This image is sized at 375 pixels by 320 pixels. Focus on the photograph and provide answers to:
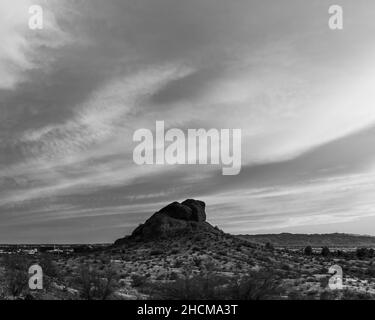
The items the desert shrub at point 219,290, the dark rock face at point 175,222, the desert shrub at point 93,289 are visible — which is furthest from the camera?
the dark rock face at point 175,222

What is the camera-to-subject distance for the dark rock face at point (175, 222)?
83375mm

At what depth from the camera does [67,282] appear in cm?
3688

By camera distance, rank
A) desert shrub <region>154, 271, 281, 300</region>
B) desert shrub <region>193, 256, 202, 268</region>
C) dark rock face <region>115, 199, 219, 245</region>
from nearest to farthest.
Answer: desert shrub <region>154, 271, 281, 300</region>
desert shrub <region>193, 256, 202, 268</region>
dark rock face <region>115, 199, 219, 245</region>

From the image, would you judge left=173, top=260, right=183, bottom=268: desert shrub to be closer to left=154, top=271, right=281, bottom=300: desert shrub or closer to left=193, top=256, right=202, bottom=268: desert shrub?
left=193, top=256, right=202, bottom=268: desert shrub

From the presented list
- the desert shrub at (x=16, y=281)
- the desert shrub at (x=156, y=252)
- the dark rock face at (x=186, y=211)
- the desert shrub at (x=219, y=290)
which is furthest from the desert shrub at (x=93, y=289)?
the dark rock face at (x=186, y=211)

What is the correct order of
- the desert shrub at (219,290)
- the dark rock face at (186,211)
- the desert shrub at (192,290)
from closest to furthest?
the desert shrub at (192,290)
the desert shrub at (219,290)
the dark rock face at (186,211)

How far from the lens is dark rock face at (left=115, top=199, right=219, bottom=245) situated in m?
83.4

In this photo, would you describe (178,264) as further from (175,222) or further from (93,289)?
(93,289)

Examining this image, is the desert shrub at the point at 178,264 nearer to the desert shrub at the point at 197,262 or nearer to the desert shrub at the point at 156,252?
the desert shrub at the point at 197,262

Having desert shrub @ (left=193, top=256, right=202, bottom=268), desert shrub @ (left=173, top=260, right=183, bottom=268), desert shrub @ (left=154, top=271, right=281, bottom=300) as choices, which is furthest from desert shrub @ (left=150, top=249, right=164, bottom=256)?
desert shrub @ (left=154, top=271, right=281, bottom=300)

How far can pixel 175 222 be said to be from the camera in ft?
283

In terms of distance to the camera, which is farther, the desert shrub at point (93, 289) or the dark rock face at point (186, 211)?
the dark rock face at point (186, 211)

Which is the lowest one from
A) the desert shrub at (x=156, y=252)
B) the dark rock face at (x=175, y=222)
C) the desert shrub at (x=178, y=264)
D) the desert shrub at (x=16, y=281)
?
the desert shrub at (x=178, y=264)
